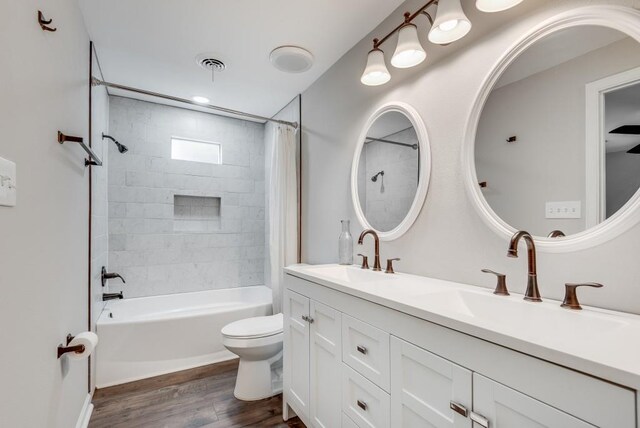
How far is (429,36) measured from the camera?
1.31m

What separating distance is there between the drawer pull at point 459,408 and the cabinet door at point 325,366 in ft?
1.95

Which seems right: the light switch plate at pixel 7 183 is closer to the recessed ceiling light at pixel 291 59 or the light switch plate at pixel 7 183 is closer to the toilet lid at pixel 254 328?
the toilet lid at pixel 254 328

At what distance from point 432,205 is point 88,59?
248 cm

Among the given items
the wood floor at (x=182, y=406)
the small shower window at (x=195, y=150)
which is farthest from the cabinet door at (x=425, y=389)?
the small shower window at (x=195, y=150)

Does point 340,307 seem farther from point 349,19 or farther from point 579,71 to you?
point 349,19

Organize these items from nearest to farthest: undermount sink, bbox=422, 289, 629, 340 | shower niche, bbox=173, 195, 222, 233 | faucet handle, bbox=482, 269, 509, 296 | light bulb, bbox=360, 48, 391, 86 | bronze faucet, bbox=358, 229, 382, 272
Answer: undermount sink, bbox=422, 289, 629, 340, faucet handle, bbox=482, 269, 509, 296, light bulb, bbox=360, 48, 391, 86, bronze faucet, bbox=358, 229, 382, 272, shower niche, bbox=173, 195, 222, 233

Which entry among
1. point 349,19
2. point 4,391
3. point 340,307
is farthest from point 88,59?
point 340,307

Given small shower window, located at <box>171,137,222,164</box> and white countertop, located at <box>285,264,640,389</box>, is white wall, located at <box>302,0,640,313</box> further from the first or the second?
small shower window, located at <box>171,137,222,164</box>

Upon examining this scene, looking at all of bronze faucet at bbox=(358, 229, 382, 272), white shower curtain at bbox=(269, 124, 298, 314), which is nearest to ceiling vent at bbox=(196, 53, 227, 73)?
white shower curtain at bbox=(269, 124, 298, 314)

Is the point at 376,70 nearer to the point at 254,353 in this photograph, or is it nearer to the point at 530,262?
the point at 530,262

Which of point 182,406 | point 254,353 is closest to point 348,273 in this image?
point 254,353

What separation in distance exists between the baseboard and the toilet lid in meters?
0.89

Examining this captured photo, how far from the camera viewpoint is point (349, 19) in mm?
1815

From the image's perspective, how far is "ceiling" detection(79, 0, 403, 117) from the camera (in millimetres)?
1718
